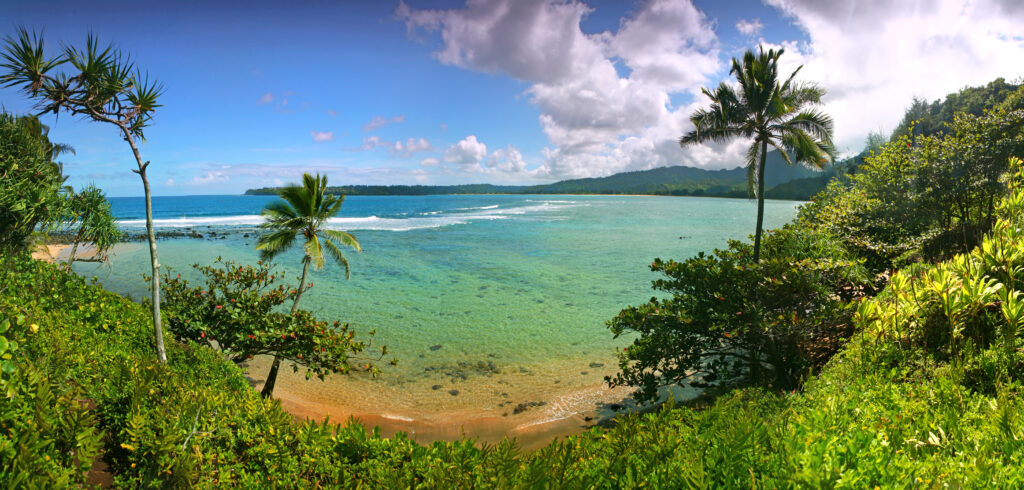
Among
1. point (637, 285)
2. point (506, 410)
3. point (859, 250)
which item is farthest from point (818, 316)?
point (637, 285)

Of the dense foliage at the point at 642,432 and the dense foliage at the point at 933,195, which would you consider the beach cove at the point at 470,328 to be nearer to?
the dense foliage at the point at 642,432

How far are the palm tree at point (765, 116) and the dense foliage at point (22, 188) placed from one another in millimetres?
18414

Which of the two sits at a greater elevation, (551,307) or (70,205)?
(70,205)

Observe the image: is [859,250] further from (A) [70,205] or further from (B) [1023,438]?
(A) [70,205]

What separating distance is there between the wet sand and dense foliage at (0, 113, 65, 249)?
18.9 feet

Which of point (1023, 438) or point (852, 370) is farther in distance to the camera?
point (852, 370)

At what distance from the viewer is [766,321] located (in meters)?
7.86

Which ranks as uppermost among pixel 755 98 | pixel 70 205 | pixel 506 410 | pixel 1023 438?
pixel 755 98

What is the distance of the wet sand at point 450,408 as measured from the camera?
29.9ft

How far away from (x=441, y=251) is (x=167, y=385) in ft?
101

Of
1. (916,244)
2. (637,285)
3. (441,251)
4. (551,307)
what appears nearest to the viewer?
(916,244)

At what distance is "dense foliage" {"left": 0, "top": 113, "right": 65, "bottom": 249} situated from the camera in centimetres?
827

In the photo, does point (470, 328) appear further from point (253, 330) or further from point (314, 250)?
point (253, 330)

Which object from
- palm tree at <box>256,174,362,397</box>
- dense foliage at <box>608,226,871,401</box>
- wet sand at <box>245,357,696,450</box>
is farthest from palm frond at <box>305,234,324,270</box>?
dense foliage at <box>608,226,871,401</box>
